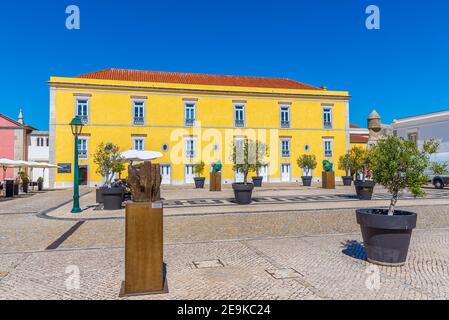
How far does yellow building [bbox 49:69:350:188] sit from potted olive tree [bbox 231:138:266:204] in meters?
13.7

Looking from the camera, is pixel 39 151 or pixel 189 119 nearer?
pixel 189 119

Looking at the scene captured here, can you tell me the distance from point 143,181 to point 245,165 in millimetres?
10356

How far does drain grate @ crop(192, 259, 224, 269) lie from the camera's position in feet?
15.5

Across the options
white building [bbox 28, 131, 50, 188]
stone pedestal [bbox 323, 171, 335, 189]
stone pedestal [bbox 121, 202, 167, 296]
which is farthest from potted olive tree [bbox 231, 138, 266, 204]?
white building [bbox 28, 131, 50, 188]

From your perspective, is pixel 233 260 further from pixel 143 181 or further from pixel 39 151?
pixel 39 151

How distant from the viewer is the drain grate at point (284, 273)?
165 inches

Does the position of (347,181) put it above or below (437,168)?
below

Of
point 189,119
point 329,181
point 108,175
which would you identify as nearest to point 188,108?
point 189,119

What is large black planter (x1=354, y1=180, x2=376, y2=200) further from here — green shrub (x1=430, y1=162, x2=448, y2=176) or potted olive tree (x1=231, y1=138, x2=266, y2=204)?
green shrub (x1=430, y1=162, x2=448, y2=176)

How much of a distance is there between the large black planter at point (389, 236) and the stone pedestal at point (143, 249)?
327 centimetres

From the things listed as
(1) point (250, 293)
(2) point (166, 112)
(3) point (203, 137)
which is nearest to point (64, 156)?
(2) point (166, 112)

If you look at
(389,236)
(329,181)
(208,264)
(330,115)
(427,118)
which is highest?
(330,115)

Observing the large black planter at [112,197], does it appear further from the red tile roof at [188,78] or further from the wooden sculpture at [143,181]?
the red tile roof at [188,78]

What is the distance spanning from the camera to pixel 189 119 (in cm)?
2903
